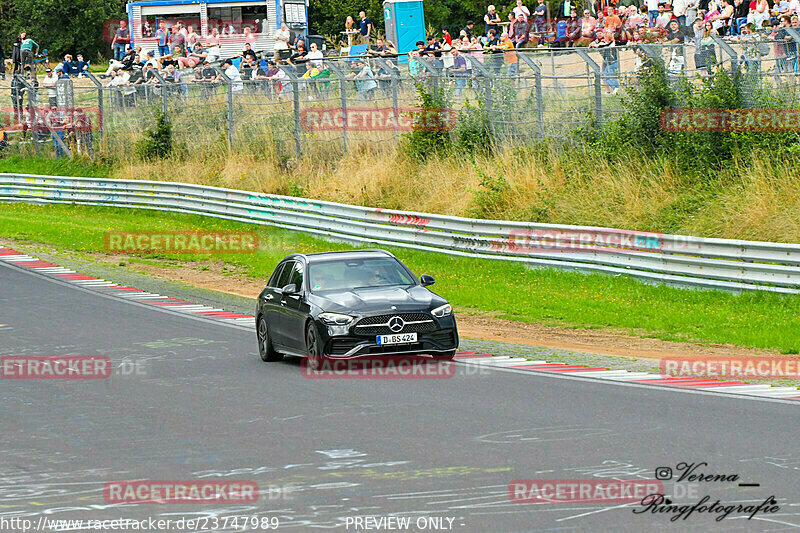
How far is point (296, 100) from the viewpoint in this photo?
32219mm

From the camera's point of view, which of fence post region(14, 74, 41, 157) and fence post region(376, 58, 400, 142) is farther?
fence post region(14, 74, 41, 157)

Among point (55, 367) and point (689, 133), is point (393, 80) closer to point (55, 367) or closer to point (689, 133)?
point (689, 133)

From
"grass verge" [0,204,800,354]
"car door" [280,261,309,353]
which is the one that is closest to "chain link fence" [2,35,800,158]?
"grass verge" [0,204,800,354]

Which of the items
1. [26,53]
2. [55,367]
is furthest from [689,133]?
[26,53]

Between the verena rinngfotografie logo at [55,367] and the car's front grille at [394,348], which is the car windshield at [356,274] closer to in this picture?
the car's front grille at [394,348]

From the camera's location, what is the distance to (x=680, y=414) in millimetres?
10969

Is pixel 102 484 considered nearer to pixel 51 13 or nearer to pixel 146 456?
pixel 146 456

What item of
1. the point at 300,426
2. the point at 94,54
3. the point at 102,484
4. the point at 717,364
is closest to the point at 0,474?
the point at 102,484

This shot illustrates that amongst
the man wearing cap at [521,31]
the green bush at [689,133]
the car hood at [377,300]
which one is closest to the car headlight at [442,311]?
the car hood at [377,300]

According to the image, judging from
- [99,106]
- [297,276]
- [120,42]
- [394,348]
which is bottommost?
[394,348]

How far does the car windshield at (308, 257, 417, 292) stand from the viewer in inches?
601

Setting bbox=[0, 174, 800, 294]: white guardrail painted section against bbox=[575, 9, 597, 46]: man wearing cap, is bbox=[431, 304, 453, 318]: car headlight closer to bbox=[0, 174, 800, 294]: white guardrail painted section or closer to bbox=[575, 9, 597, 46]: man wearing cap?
bbox=[0, 174, 800, 294]: white guardrail painted section

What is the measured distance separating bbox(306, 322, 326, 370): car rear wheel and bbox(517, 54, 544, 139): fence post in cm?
1235

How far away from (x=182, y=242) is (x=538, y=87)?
10.1 meters
